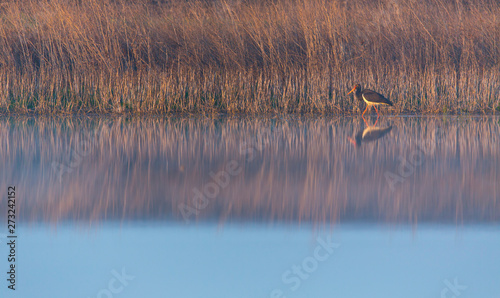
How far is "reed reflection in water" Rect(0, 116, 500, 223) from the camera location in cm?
424

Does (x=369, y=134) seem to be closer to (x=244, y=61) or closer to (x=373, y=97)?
(x=373, y=97)

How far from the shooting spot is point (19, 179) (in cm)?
516

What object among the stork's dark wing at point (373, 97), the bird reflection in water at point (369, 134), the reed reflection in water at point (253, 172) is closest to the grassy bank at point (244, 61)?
the stork's dark wing at point (373, 97)

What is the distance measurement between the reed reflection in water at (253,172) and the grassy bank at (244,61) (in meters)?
1.45

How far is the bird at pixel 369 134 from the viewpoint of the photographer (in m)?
7.18

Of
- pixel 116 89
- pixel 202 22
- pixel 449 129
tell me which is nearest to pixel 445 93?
pixel 449 129

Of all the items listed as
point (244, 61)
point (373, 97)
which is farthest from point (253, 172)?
point (244, 61)

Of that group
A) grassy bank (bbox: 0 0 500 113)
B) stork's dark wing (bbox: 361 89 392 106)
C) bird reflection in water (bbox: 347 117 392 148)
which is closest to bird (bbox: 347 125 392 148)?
bird reflection in water (bbox: 347 117 392 148)

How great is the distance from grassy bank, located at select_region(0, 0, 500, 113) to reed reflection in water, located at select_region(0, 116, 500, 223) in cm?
145

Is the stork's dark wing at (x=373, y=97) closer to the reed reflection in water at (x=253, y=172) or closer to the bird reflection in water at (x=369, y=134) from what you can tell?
the bird reflection in water at (x=369, y=134)

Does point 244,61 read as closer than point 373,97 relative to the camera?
No

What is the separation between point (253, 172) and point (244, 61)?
16.8 feet

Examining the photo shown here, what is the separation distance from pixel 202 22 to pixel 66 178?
18.9 feet

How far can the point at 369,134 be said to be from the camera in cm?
779
